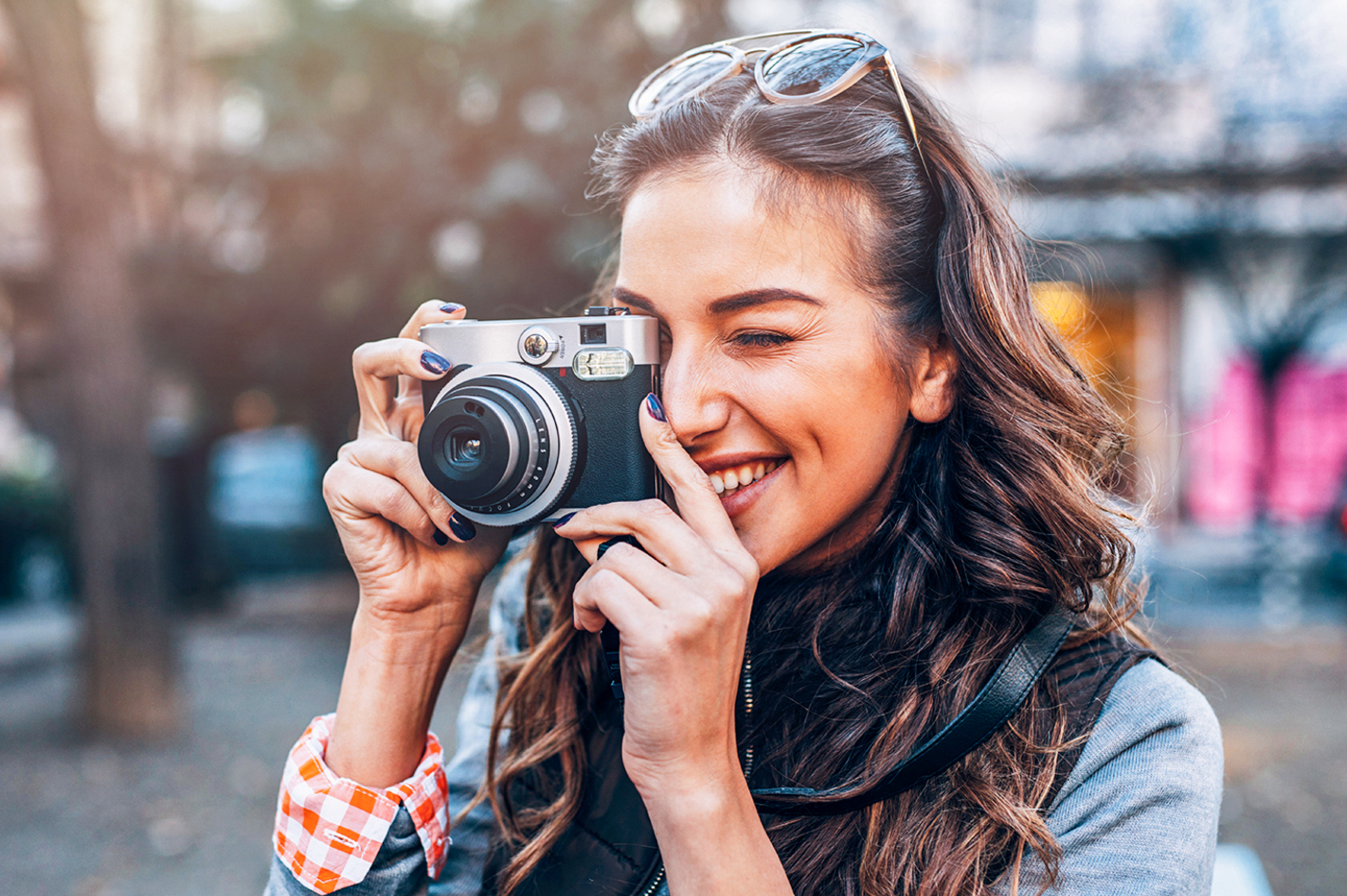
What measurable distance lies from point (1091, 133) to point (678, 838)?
27.9 ft

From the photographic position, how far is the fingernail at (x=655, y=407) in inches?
53.3

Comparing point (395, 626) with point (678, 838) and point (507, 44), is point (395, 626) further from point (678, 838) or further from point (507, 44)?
point (507, 44)

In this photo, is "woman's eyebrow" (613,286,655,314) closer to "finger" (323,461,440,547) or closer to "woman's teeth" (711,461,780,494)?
"woman's teeth" (711,461,780,494)

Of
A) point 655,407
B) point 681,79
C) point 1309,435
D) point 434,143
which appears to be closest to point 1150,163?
point 1309,435

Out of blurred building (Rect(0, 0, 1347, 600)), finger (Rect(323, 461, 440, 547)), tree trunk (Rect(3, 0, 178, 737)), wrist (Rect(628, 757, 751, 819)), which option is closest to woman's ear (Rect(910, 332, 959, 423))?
wrist (Rect(628, 757, 751, 819))

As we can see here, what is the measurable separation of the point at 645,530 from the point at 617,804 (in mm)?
445

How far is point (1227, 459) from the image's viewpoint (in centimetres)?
1184

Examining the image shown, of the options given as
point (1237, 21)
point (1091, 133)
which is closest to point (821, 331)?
point (1237, 21)

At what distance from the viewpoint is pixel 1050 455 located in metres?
1.44

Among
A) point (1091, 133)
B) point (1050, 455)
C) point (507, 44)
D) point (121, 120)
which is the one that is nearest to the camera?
point (1050, 455)

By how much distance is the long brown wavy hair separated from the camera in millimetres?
1327

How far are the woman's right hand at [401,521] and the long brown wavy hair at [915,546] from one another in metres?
0.25

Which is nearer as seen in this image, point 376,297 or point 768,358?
point 768,358

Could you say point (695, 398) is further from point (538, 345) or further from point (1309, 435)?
point (1309, 435)
